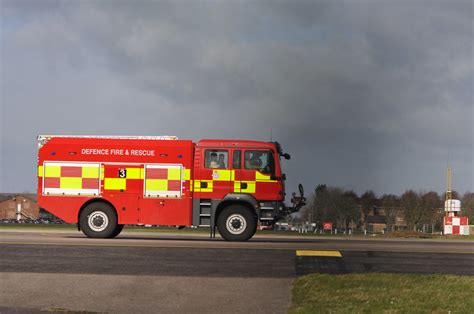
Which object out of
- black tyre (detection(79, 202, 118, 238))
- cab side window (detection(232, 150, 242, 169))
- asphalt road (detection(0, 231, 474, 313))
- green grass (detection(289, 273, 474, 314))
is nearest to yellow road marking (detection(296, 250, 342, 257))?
asphalt road (detection(0, 231, 474, 313))

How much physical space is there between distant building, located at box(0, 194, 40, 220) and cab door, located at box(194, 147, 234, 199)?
104 m

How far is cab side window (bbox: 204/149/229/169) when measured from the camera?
1817 cm

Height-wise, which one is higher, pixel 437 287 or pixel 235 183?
pixel 235 183

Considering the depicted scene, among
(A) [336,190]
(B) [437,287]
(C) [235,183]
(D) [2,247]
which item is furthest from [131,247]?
(A) [336,190]

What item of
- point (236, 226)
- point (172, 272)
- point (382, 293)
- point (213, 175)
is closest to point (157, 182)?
point (213, 175)

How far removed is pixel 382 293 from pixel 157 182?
10.4m

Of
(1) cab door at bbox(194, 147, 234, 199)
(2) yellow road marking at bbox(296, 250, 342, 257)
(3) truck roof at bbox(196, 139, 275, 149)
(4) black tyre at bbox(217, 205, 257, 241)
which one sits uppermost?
(3) truck roof at bbox(196, 139, 275, 149)

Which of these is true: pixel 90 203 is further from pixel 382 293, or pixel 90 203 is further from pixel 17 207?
pixel 17 207

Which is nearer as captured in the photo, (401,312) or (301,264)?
(401,312)

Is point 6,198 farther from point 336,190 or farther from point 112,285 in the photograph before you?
point 112,285

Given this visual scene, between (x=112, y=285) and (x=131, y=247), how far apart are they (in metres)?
4.34

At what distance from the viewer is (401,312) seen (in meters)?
7.91

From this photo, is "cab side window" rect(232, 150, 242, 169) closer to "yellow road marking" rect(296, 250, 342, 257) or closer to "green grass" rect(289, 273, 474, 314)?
"yellow road marking" rect(296, 250, 342, 257)

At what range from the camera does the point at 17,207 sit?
400ft
